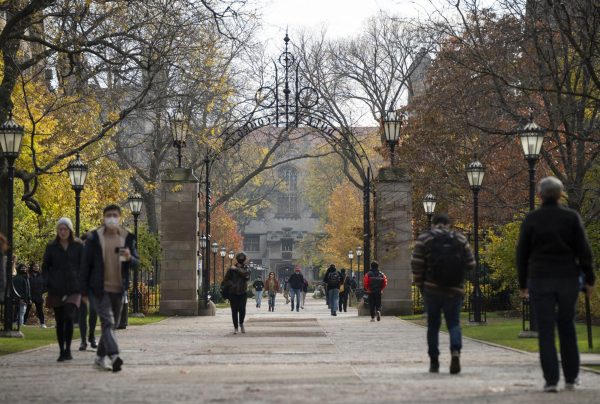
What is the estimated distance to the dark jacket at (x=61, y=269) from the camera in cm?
1477

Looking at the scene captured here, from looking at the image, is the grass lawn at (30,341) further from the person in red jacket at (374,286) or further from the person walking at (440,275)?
the person in red jacket at (374,286)

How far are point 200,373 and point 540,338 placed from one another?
383 cm

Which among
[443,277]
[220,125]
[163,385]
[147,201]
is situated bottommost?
[163,385]

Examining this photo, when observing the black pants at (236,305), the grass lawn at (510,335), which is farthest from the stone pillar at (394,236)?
the black pants at (236,305)

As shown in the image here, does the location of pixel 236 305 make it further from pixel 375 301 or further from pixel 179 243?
pixel 179 243

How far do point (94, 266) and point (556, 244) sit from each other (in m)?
5.32

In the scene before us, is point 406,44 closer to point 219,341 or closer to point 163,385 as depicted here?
point 219,341

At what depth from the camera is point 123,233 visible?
13281 mm

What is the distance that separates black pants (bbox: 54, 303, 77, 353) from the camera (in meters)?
14.7

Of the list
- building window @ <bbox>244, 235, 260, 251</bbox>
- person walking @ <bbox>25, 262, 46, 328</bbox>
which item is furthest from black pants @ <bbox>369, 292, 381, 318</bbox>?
building window @ <bbox>244, 235, 260, 251</bbox>

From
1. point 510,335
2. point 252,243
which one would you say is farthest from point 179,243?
point 252,243

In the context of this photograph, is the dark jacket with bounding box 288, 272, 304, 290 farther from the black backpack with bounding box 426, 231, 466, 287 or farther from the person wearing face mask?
the black backpack with bounding box 426, 231, 466, 287

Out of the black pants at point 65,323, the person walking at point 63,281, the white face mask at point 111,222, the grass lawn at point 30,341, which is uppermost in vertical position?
the white face mask at point 111,222

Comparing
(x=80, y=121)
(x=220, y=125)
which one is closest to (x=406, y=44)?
(x=220, y=125)
